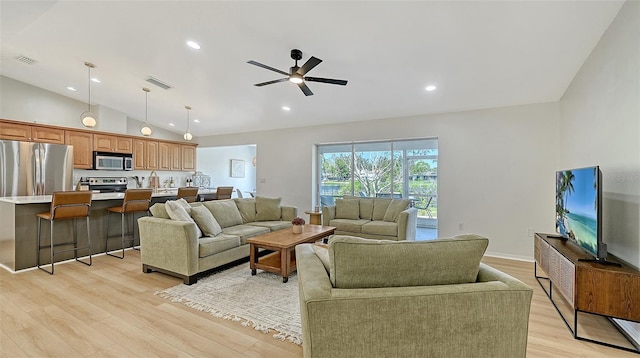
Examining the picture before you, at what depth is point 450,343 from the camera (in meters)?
1.36

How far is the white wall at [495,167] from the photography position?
4.31 m

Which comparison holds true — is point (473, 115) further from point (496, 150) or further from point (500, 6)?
point (500, 6)

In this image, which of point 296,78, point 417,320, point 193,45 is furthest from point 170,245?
point 417,320

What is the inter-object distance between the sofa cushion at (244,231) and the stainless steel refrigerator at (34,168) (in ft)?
12.9

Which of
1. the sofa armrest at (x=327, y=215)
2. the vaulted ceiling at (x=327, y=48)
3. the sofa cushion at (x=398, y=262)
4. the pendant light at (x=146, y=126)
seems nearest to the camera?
the sofa cushion at (x=398, y=262)

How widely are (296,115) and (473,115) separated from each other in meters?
3.33

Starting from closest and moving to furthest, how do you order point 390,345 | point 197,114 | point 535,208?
1. point 390,345
2. point 535,208
3. point 197,114

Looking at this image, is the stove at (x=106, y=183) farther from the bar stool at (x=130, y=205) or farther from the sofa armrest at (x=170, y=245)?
the sofa armrest at (x=170, y=245)

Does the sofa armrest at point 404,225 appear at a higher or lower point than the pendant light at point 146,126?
lower

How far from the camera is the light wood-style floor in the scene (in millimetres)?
2016

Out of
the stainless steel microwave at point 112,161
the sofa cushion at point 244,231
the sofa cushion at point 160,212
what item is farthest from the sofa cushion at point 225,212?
the stainless steel microwave at point 112,161

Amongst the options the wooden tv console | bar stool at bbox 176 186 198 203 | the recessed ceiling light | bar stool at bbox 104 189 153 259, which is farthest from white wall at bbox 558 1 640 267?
bar stool at bbox 176 186 198 203

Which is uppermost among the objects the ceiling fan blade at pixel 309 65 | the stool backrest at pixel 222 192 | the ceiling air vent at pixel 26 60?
the ceiling air vent at pixel 26 60

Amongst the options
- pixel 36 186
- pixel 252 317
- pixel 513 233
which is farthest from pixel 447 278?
pixel 36 186
